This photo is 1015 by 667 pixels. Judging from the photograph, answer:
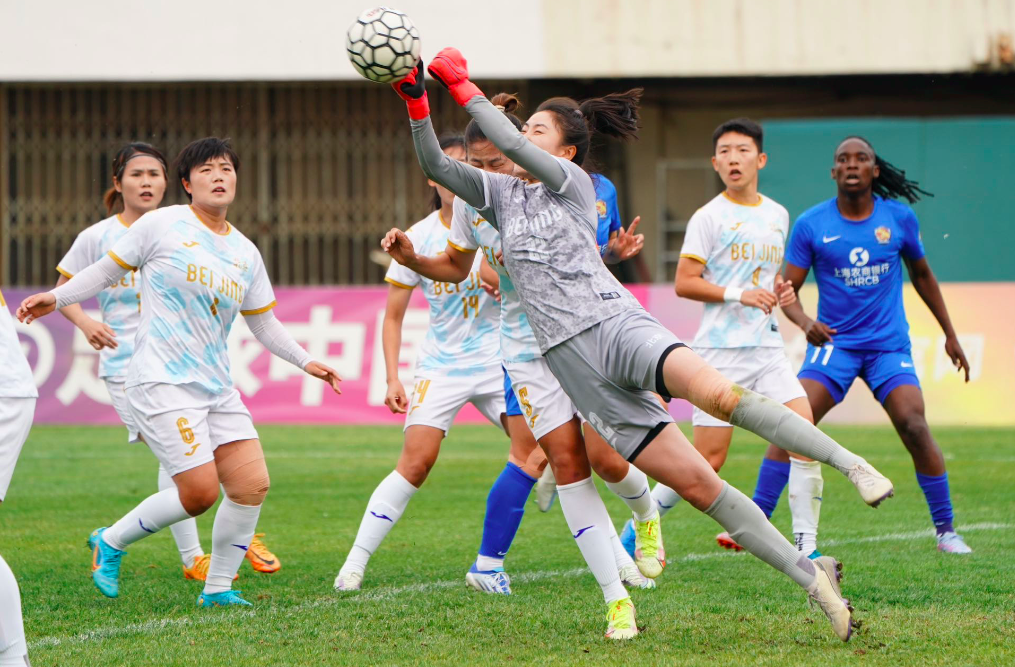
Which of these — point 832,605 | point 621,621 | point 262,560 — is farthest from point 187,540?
point 832,605

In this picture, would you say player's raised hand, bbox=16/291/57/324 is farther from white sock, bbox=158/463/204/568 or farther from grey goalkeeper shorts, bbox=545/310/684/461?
grey goalkeeper shorts, bbox=545/310/684/461

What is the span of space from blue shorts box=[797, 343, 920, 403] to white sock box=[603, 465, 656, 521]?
1.32m

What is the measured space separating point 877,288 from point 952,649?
9.30ft

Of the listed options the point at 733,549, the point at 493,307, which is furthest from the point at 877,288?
the point at 493,307

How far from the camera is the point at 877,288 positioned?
6.71m

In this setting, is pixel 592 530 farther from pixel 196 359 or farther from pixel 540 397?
pixel 196 359

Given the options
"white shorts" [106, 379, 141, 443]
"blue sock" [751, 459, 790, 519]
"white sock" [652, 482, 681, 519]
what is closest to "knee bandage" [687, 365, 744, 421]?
"white sock" [652, 482, 681, 519]

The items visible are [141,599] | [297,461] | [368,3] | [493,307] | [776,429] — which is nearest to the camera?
[776,429]

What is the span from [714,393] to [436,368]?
7.53 ft

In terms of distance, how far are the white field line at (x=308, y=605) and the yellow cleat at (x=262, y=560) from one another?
809 mm

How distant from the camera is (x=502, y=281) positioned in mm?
5156

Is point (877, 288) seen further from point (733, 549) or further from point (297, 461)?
point (297, 461)

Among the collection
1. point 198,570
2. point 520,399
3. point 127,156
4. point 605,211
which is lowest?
point 198,570

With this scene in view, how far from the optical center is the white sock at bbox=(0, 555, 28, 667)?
3.66 metres
